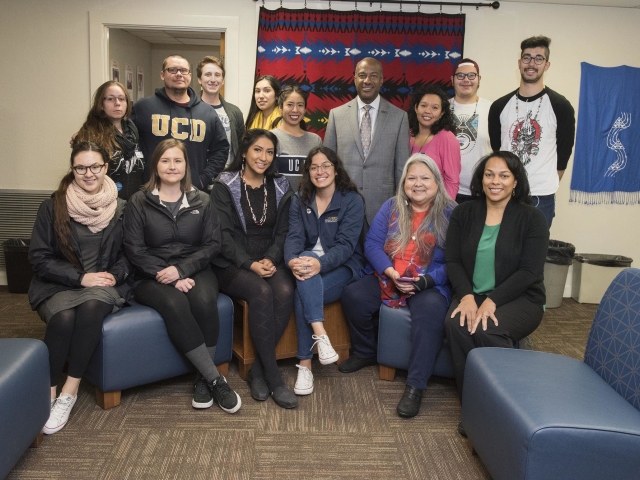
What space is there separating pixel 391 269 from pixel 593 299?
247 cm

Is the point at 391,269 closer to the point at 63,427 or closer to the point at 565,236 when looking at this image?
the point at 63,427

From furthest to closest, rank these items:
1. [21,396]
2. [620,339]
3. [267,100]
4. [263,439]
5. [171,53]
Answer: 1. [171,53]
2. [267,100]
3. [263,439]
4. [620,339]
5. [21,396]

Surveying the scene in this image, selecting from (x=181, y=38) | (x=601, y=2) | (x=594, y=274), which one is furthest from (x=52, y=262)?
(x=181, y=38)

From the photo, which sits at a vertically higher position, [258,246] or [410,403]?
[258,246]

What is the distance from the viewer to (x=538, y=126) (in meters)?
3.43

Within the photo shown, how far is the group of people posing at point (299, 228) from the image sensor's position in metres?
2.61

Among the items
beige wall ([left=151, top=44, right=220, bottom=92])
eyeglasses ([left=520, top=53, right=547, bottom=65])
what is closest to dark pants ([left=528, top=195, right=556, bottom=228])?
eyeglasses ([left=520, top=53, right=547, bottom=65])

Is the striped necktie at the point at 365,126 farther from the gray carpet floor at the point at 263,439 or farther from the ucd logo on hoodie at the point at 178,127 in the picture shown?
the gray carpet floor at the point at 263,439

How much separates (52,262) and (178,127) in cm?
114

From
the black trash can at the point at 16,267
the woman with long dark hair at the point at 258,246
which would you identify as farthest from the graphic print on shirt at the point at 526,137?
the black trash can at the point at 16,267

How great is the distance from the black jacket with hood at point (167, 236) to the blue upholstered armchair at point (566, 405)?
1.39 m

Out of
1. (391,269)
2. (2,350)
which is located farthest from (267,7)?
(2,350)

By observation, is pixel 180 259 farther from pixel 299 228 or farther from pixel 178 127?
pixel 178 127

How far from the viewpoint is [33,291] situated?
2.61 m
